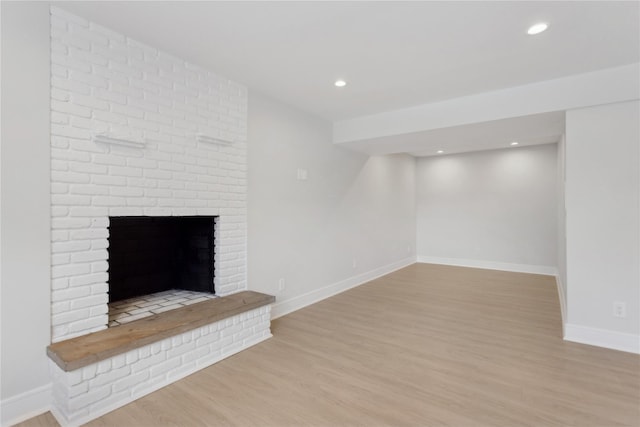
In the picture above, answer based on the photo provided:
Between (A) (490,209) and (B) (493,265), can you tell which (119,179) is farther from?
(B) (493,265)

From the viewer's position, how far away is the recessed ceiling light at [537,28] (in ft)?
6.89

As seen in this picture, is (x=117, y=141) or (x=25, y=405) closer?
(x=25, y=405)

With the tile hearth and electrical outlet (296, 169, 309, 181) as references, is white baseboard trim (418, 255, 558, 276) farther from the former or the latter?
the tile hearth

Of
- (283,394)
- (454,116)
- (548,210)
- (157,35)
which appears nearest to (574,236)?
(454,116)

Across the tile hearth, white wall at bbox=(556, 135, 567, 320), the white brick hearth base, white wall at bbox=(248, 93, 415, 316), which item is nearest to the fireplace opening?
the tile hearth

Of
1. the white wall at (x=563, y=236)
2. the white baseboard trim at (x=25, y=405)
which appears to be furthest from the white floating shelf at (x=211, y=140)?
the white wall at (x=563, y=236)

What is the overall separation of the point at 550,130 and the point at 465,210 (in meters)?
3.12

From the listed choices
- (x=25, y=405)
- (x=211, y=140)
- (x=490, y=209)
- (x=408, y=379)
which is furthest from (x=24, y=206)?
(x=490, y=209)

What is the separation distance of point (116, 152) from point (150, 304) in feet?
4.44

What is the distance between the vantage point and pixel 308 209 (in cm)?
409

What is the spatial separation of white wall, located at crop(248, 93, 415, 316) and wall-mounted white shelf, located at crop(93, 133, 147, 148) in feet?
3.68

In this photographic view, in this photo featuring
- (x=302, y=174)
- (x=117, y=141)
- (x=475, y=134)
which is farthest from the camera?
(x=302, y=174)

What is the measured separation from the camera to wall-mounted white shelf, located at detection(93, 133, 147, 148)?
2.17m

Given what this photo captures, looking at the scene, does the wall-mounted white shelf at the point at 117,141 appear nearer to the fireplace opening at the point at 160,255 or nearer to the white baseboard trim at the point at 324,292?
the fireplace opening at the point at 160,255
